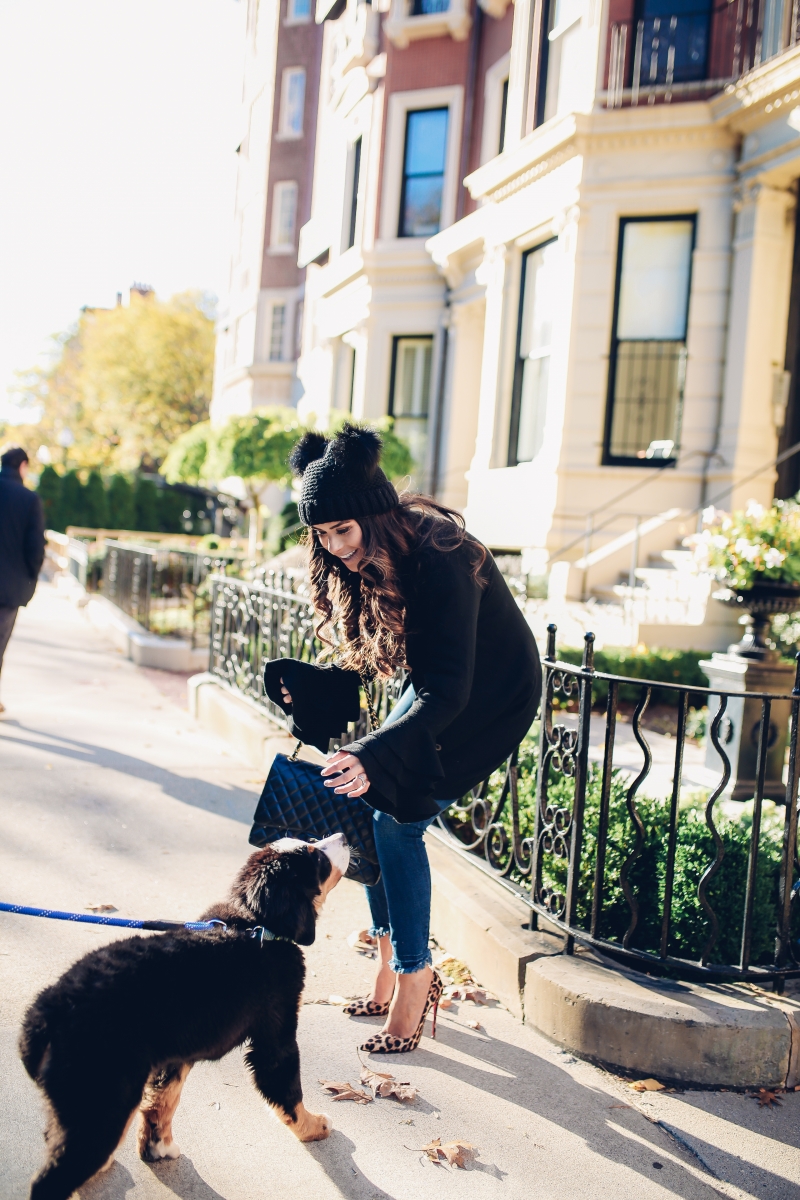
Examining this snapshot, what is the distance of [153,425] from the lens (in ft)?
136

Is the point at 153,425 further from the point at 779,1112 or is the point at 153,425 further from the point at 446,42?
the point at 779,1112

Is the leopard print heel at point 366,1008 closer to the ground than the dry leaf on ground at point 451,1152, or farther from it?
farther from it

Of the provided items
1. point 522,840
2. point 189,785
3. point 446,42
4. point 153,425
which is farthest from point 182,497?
point 522,840

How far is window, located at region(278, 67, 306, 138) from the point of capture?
2778 cm

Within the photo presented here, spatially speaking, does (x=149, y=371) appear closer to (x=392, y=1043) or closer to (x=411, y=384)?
(x=411, y=384)

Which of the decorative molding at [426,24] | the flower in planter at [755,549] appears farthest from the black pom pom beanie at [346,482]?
the decorative molding at [426,24]

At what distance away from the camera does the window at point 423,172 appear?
16141 mm

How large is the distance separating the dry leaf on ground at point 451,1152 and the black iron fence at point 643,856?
939 millimetres

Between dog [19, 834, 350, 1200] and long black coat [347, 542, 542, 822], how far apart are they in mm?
288

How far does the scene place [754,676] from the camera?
631 centimetres

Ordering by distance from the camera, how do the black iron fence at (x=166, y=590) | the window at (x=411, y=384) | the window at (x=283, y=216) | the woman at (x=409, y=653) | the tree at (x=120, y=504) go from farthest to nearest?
1. the tree at (x=120, y=504)
2. the window at (x=283, y=216)
3. the window at (x=411, y=384)
4. the black iron fence at (x=166, y=590)
5. the woman at (x=409, y=653)

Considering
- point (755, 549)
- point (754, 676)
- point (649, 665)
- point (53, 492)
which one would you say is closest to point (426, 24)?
point (649, 665)

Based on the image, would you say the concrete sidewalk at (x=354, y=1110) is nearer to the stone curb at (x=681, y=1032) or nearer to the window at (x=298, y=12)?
the stone curb at (x=681, y=1032)

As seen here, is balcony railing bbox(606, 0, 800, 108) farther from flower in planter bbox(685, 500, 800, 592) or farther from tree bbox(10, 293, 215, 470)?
tree bbox(10, 293, 215, 470)
